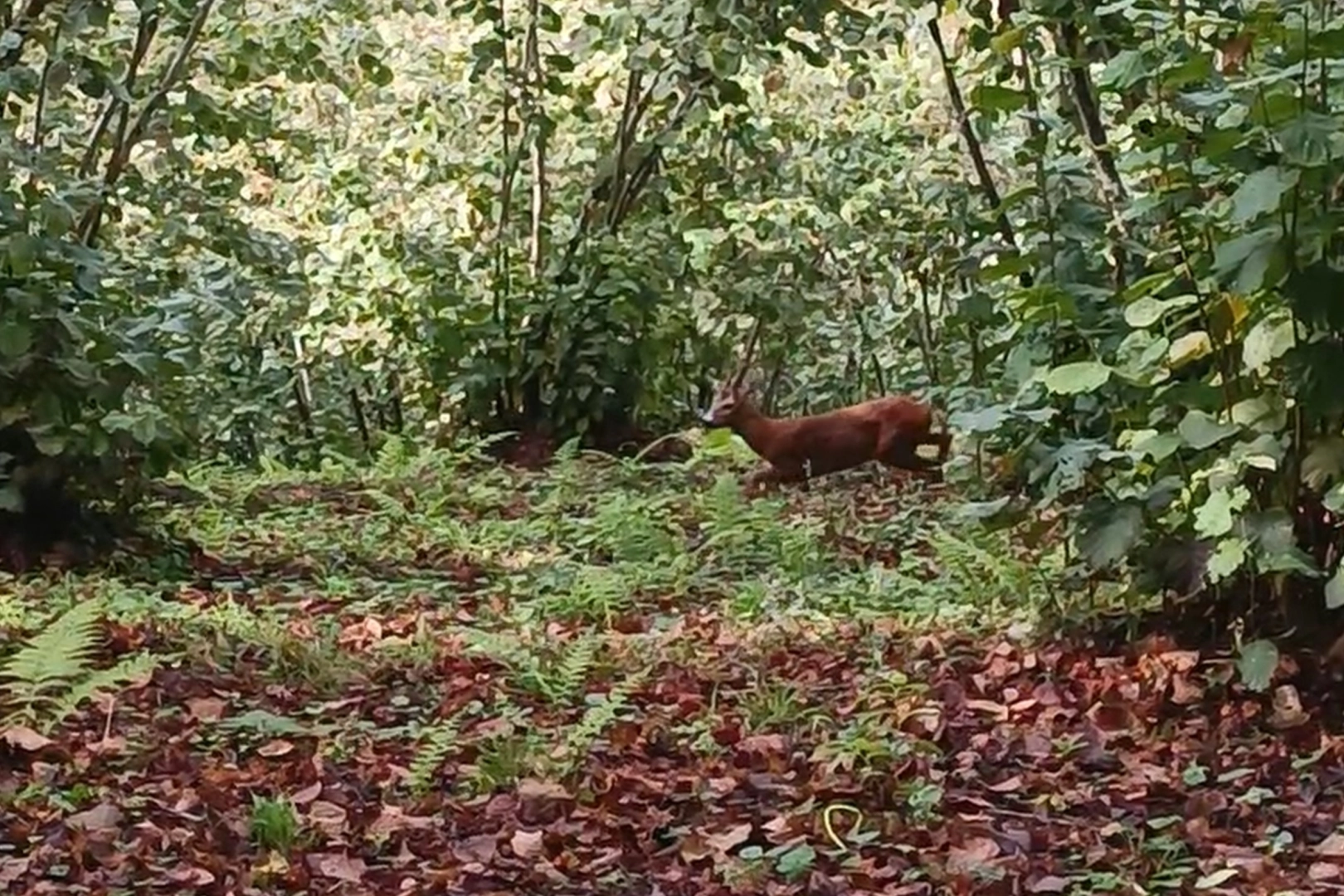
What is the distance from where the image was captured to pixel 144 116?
735 centimetres

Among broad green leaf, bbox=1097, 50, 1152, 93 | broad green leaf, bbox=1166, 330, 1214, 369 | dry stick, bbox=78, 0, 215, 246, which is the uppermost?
dry stick, bbox=78, 0, 215, 246

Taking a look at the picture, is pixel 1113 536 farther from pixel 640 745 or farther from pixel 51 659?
pixel 51 659

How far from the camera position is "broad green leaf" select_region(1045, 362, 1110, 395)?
3.86m

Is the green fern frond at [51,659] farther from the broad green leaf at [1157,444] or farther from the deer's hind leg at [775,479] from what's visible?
the deer's hind leg at [775,479]

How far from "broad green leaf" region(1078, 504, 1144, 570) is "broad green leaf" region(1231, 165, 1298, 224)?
0.91 metres

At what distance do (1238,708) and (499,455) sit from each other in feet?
23.4

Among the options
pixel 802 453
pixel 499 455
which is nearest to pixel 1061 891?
pixel 802 453

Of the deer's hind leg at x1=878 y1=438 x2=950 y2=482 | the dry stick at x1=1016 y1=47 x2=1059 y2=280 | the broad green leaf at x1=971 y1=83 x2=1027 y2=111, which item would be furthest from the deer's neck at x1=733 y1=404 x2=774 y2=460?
the broad green leaf at x1=971 y1=83 x2=1027 y2=111

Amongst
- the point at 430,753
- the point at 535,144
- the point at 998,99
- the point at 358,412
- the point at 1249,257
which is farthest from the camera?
the point at 358,412

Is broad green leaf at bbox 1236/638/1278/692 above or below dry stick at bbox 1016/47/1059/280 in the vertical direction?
below

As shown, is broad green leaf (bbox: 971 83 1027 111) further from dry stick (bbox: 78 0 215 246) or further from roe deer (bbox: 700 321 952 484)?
roe deer (bbox: 700 321 952 484)

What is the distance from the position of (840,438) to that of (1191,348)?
5.14 meters

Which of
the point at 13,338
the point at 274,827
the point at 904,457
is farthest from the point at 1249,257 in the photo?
the point at 904,457

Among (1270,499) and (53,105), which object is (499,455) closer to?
(53,105)
